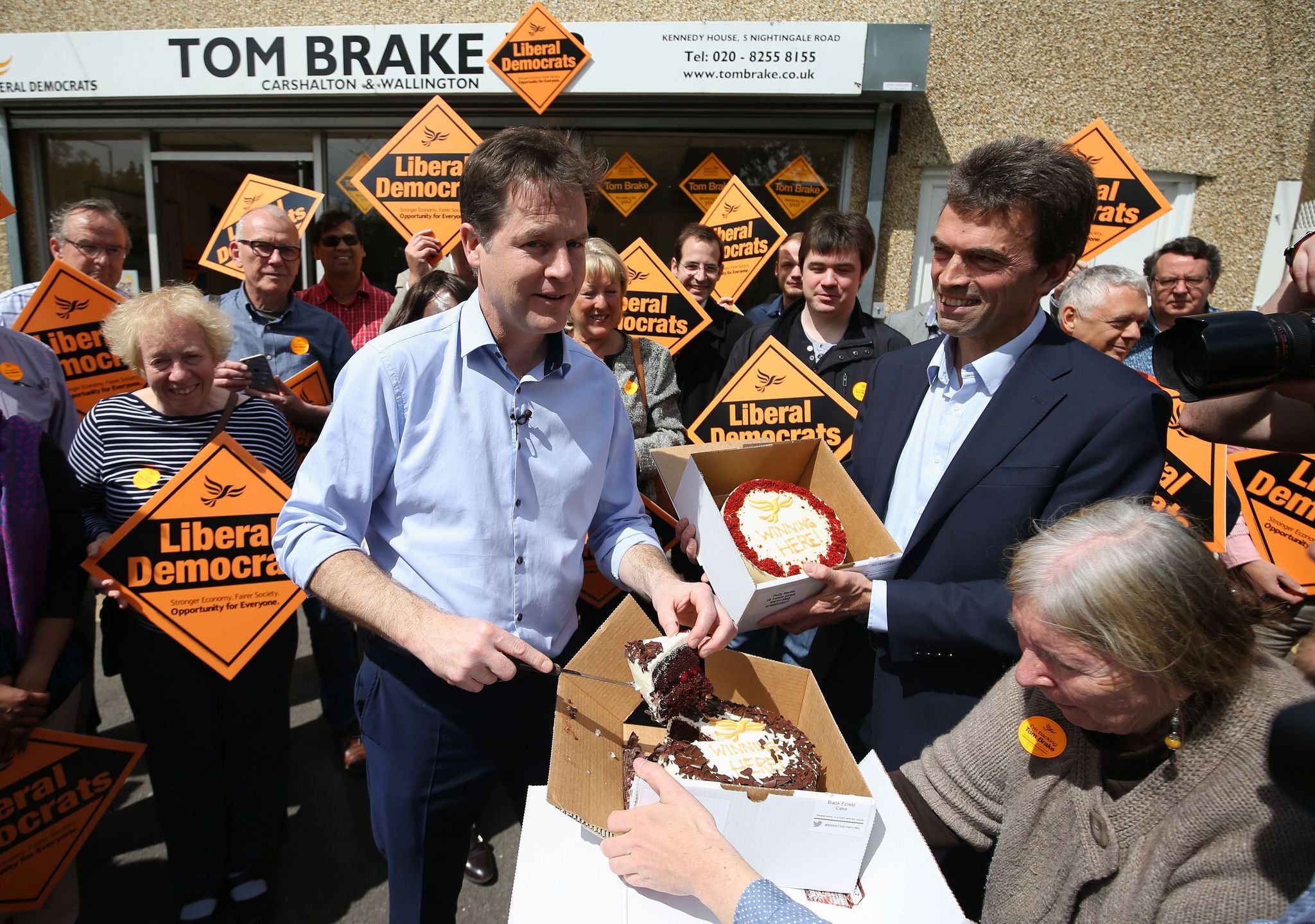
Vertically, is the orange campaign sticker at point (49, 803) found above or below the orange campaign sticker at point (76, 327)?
below

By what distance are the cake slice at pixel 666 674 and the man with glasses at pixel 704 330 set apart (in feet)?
8.20

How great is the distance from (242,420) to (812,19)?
5862mm

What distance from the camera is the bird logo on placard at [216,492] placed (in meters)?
2.47

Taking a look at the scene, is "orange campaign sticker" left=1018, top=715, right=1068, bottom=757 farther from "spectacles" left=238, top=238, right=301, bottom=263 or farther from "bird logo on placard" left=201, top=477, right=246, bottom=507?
"spectacles" left=238, top=238, right=301, bottom=263

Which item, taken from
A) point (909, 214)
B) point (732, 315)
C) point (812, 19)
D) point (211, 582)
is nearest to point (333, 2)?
point (812, 19)

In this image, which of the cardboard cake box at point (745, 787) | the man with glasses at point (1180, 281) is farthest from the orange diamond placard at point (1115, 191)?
the cardboard cake box at point (745, 787)

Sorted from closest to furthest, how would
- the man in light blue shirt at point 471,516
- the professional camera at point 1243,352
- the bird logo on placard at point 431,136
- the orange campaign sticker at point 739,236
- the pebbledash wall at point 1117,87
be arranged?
the professional camera at point 1243,352, the man in light blue shirt at point 471,516, the bird logo on placard at point 431,136, the orange campaign sticker at point 739,236, the pebbledash wall at point 1117,87

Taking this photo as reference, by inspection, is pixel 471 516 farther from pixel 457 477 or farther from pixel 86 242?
pixel 86 242

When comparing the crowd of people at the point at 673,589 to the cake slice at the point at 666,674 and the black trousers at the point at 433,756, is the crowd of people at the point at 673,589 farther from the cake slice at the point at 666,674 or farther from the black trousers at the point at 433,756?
the cake slice at the point at 666,674

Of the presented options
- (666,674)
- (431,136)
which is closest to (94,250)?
(431,136)

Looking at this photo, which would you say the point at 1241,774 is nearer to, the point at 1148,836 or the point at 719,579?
the point at 1148,836

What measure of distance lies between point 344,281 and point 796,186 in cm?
400

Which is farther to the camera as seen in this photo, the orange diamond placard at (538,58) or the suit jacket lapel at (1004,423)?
the orange diamond placard at (538,58)

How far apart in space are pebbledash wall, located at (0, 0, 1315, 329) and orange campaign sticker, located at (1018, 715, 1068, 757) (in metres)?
5.09
